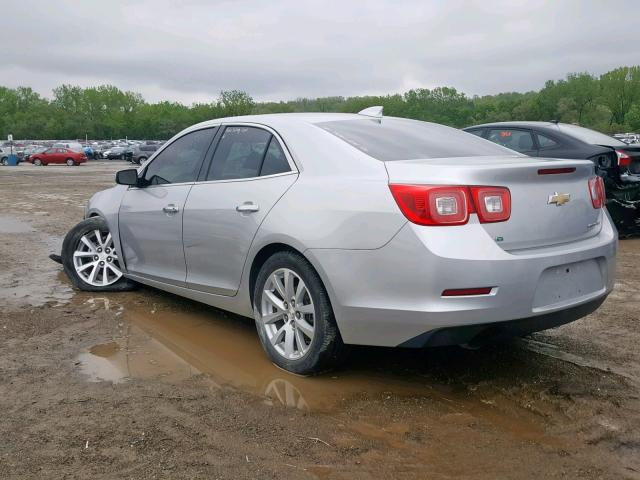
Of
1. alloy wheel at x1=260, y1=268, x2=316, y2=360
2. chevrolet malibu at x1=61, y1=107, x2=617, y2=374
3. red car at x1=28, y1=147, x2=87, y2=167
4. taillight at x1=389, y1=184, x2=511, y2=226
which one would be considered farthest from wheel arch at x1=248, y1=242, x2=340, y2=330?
red car at x1=28, y1=147, x2=87, y2=167

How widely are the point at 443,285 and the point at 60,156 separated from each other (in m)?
47.9

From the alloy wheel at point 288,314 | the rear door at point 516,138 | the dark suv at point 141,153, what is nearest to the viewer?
the alloy wheel at point 288,314

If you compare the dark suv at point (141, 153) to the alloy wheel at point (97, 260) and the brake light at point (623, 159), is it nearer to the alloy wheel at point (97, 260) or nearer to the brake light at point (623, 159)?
the brake light at point (623, 159)

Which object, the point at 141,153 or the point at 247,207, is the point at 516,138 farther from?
the point at 141,153

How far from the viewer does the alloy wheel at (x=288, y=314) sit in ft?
12.3

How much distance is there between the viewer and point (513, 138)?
9.13 m

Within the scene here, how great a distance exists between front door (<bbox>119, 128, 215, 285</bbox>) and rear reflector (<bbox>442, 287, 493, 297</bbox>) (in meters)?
2.27

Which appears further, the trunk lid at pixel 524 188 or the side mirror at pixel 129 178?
the side mirror at pixel 129 178

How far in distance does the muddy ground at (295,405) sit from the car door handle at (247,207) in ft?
3.12

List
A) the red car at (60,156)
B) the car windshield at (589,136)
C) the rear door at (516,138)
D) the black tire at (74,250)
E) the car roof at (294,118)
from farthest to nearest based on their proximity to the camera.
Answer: the red car at (60,156), the rear door at (516,138), the car windshield at (589,136), the black tire at (74,250), the car roof at (294,118)

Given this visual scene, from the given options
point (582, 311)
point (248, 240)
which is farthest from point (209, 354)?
point (582, 311)

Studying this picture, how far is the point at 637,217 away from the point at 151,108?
484 feet

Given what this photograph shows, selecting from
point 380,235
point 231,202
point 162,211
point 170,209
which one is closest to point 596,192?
point 380,235

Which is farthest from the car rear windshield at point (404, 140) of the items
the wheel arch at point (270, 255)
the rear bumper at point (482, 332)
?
the rear bumper at point (482, 332)
